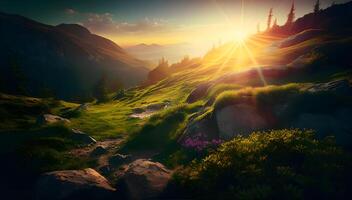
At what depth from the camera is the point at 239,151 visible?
14242mm

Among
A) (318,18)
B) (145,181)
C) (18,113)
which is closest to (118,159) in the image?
(145,181)

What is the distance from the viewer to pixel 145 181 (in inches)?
A: 615

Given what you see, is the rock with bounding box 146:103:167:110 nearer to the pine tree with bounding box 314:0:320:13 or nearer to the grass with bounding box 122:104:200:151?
the grass with bounding box 122:104:200:151

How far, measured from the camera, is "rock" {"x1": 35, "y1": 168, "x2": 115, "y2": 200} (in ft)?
50.9

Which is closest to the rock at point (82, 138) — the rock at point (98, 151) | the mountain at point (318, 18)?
the rock at point (98, 151)

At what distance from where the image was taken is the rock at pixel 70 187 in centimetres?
1552

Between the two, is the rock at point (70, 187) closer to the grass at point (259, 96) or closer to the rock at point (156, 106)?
the grass at point (259, 96)

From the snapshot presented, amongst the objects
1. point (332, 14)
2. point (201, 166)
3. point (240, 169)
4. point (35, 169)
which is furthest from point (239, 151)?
point (332, 14)

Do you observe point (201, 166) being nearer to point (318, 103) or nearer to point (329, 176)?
point (329, 176)

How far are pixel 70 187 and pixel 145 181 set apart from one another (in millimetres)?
4074

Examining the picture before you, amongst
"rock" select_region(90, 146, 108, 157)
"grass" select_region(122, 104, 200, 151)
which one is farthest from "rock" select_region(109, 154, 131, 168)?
"grass" select_region(122, 104, 200, 151)

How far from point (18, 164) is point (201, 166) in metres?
14.0

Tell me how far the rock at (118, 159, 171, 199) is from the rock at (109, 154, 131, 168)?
20.9 ft

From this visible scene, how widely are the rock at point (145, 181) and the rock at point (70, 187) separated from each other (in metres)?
1.12
